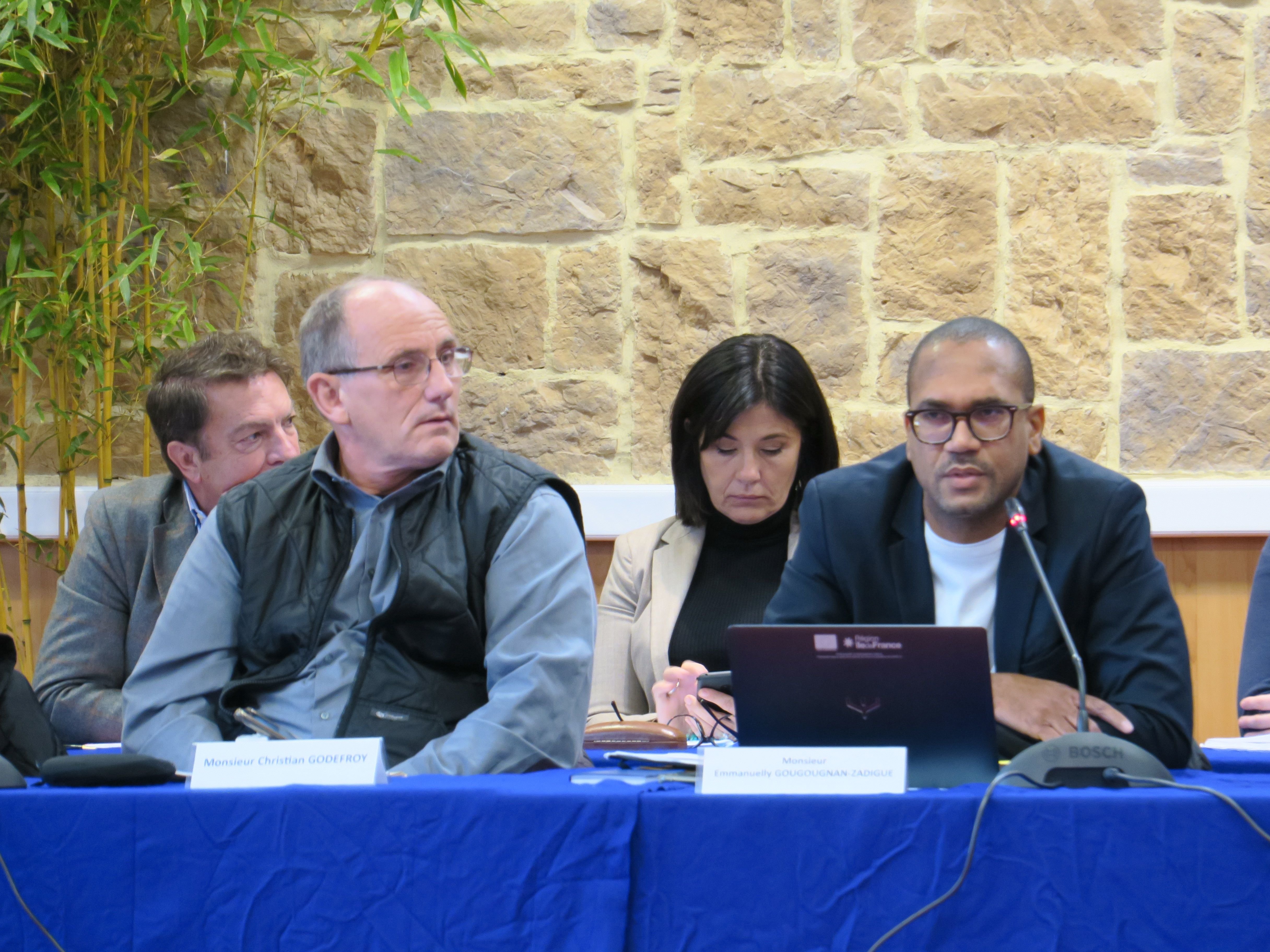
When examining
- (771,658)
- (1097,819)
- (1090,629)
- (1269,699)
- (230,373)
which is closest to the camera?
(1097,819)

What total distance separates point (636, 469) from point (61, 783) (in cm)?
205

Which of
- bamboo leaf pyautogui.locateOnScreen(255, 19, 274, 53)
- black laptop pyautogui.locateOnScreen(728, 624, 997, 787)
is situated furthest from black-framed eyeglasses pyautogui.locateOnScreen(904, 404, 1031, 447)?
bamboo leaf pyautogui.locateOnScreen(255, 19, 274, 53)

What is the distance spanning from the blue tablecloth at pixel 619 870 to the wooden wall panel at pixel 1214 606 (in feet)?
6.40

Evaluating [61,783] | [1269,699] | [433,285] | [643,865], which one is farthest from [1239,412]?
[61,783]

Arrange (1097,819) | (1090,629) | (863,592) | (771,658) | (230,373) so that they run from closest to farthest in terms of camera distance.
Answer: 1. (1097,819)
2. (771,658)
3. (1090,629)
4. (863,592)
5. (230,373)

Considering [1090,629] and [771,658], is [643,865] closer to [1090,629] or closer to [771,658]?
[771,658]

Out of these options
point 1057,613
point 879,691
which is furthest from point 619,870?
point 1057,613

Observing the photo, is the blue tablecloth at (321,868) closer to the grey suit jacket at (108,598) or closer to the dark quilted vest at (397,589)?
the dark quilted vest at (397,589)

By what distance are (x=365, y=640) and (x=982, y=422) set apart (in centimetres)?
96

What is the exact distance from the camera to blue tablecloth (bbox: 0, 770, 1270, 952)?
3.86 feet

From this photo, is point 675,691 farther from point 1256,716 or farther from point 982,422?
point 1256,716

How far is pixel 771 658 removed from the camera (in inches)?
52.6

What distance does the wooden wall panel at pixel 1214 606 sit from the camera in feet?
10.2

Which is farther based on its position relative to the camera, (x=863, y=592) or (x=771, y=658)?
(x=863, y=592)
